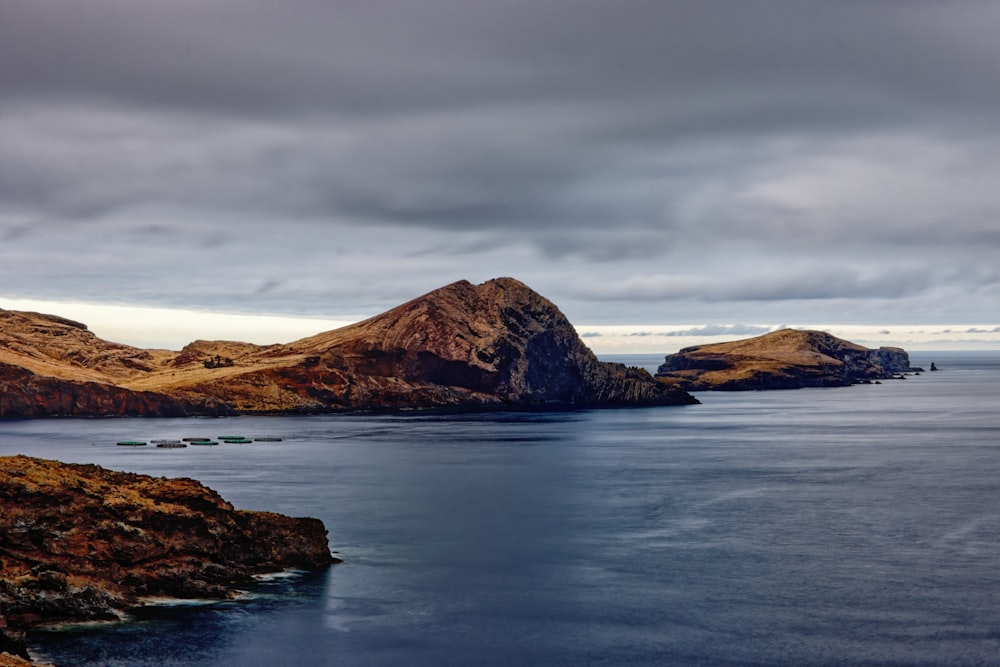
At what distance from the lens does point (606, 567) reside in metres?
69.8

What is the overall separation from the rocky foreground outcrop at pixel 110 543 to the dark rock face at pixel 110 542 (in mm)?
57

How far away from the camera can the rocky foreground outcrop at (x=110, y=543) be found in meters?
50.9

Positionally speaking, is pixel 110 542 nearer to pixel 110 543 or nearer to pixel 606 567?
pixel 110 543

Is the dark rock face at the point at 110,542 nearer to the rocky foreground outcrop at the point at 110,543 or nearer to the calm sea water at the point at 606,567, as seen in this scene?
the rocky foreground outcrop at the point at 110,543

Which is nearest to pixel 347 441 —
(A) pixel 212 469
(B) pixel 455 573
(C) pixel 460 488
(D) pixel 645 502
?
(A) pixel 212 469

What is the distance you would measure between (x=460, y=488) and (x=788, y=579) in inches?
2107

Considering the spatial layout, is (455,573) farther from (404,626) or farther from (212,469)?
(212,469)

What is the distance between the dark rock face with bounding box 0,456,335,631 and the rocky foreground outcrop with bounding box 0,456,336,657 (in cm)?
6

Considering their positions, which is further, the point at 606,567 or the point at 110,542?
the point at 606,567

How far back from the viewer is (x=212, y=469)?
12812 cm

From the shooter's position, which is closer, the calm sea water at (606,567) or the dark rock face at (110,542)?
the calm sea water at (606,567)

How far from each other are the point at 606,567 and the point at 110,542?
3418 cm

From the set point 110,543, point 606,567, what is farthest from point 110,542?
point 606,567

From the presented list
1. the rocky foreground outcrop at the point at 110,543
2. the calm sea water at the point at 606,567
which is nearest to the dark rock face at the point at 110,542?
the rocky foreground outcrop at the point at 110,543
